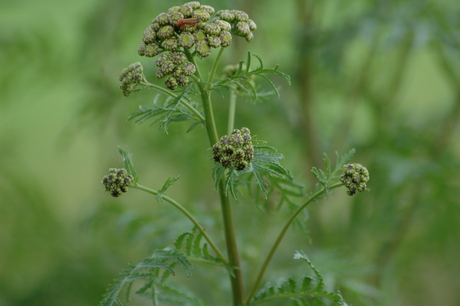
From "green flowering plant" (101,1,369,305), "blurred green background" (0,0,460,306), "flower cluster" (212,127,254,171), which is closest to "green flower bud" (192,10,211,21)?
"green flowering plant" (101,1,369,305)

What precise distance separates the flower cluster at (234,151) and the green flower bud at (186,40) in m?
0.11

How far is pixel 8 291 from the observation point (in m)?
2.06

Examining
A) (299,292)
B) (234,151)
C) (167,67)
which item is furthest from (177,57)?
(299,292)

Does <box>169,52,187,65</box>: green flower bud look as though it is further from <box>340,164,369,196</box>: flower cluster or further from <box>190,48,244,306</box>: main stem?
<box>340,164,369,196</box>: flower cluster

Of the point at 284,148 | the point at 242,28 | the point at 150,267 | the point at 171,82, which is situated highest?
the point at 284,148

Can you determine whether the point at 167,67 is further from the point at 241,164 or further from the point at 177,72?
the point at 241,164

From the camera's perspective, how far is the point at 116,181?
673 mm

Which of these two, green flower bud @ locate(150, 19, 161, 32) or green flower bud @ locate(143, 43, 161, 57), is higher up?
green flower bud @ locate(150, 19, 161, 32)

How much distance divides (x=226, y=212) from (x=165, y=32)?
227 millimetres

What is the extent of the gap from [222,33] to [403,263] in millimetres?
1518

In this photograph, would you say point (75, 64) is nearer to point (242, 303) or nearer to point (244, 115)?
point (244, 115)

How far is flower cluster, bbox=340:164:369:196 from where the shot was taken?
0.65 metres

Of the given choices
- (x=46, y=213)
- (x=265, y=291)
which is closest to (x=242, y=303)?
(x=265, y=291)

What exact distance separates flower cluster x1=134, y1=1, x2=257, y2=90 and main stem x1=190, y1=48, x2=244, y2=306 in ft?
0.05
